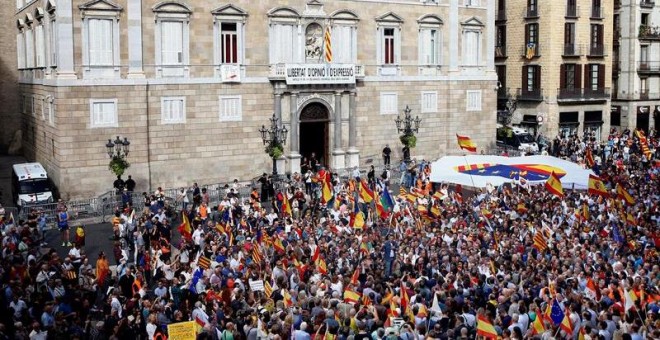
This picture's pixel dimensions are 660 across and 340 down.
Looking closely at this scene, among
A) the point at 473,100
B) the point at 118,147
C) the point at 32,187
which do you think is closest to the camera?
the point at 32,187

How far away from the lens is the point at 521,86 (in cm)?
5747

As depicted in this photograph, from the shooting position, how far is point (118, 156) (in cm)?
3531

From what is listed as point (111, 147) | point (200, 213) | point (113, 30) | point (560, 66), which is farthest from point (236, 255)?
point (560, 66)

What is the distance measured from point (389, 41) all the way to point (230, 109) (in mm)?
10402

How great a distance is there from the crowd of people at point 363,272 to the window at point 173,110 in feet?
23.3

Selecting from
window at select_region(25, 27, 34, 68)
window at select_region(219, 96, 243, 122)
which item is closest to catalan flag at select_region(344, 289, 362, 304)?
window at select_region(219, 96, 243, 122)

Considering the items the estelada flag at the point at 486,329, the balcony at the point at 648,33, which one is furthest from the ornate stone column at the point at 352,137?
the balcony at the point at 648,33

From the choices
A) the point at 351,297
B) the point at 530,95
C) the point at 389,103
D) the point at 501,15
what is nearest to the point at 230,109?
the point at 389,103

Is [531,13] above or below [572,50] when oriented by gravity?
above

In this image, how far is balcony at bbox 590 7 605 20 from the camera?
56.4 m

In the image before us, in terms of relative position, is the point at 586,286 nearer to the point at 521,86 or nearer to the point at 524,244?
the point at 524,244

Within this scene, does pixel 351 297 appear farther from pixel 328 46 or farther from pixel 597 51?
pixel 597 51

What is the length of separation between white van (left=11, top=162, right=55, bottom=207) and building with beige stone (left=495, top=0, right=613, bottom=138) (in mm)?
35216

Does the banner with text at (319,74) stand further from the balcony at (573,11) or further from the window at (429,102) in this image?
the balcony at (573,11)
